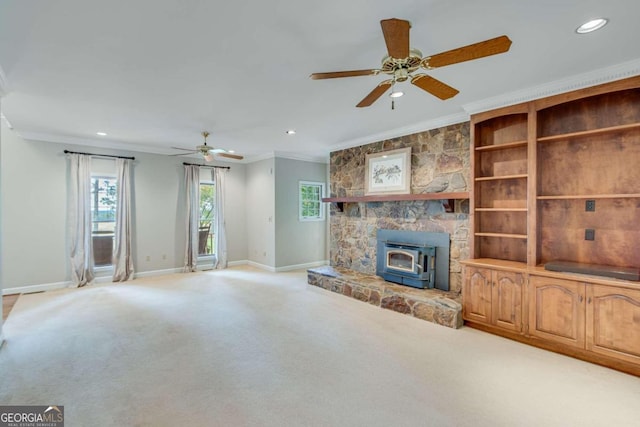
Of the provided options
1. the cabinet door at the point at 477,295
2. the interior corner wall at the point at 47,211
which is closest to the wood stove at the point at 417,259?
the cabinet door at the point at 477,295

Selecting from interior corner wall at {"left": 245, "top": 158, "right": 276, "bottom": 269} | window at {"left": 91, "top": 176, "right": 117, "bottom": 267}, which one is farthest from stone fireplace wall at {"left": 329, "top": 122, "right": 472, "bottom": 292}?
window at {"left": 91, "top": 176, "right": 117, "bottom": 267}

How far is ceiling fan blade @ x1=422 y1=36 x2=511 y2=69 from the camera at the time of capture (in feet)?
5.64

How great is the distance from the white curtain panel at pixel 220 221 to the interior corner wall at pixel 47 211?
110cm

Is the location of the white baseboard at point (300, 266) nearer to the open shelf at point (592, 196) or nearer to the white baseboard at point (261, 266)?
the white baseboard at point (261, 266)

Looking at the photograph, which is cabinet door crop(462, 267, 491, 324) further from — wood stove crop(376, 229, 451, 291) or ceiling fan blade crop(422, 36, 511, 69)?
ceiling fan blade crop(422, 36, 511, 69)

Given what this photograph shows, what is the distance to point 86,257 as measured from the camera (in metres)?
5.68

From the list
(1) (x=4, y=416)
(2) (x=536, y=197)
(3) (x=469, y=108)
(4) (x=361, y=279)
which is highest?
(3) (x=469, y=108)

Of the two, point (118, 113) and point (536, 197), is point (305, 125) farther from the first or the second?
point (536, 197)

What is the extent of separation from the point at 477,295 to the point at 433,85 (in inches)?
101

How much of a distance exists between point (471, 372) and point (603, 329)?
1.30 meters

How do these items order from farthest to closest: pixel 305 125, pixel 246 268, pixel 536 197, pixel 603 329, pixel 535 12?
pixel 246 268, pixel 305 125, pixel 536 197, pixel 603 329, pixel 535 12

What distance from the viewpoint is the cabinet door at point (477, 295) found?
11.6 ft

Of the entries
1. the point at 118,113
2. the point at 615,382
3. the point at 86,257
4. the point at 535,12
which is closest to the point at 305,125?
the point at 118,113

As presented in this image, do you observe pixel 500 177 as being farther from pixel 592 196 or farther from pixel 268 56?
pixel 268 56
